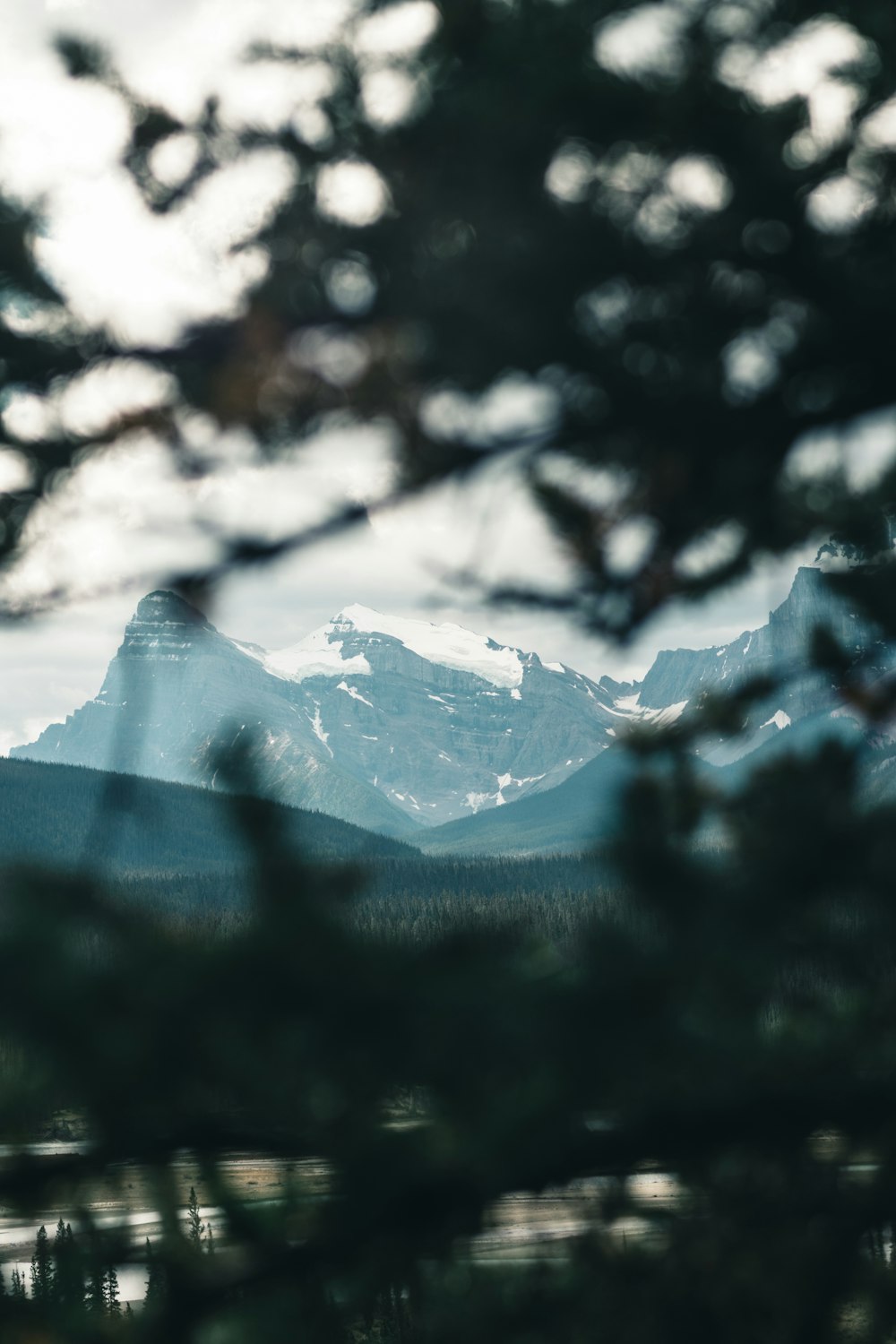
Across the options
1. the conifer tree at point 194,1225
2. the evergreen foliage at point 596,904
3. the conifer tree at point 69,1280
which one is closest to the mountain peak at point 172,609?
the evergreen foliage at point 596,904

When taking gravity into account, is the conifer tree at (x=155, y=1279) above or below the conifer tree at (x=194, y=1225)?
below

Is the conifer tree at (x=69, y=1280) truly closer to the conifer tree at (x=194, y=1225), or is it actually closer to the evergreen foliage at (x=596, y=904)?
the evergreen foliage at (x=596, y=904)

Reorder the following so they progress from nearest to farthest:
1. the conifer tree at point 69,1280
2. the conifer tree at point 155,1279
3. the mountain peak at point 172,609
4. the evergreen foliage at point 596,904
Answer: the evergreen foliage at point 596,904 < the conifer tree at point 155,1279 < the conifer tree at point 69,1280 < the mountain peak at point 172,609

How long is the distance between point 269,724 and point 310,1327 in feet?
5.20

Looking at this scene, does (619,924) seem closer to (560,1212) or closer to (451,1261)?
(451,1261)

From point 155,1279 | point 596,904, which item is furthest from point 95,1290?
point 596,904

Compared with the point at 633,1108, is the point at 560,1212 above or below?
below

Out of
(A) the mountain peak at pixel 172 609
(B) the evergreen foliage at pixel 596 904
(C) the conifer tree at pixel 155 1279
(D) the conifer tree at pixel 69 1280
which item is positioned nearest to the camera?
(B) the evergreen foliage at pixel 596 904

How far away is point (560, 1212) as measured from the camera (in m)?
4.15

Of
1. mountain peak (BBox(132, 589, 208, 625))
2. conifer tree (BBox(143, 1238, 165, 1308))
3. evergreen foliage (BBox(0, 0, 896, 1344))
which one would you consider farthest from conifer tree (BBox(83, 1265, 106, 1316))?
mountain peak (BBox(132, 589, 208, 625))

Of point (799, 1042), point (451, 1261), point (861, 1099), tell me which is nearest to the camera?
point (451, 1261)

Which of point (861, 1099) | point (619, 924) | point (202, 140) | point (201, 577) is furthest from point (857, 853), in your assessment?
point (202, 140)

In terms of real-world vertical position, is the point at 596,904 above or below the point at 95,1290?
above

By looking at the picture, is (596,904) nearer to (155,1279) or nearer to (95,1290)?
(155,1279)
